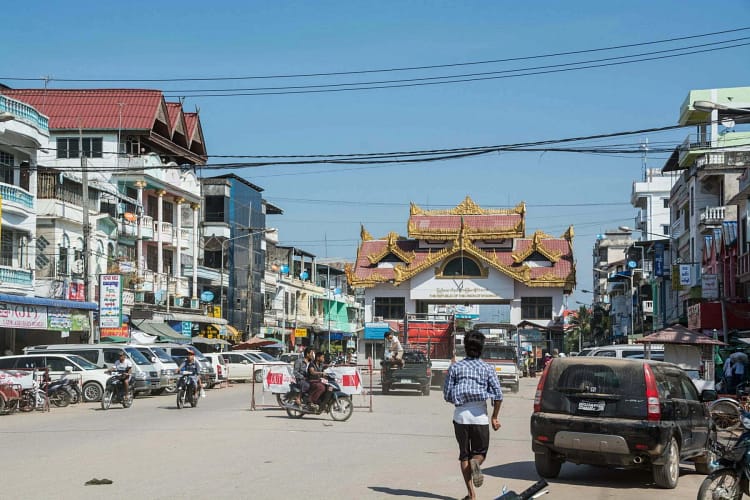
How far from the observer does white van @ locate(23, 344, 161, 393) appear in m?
31.9

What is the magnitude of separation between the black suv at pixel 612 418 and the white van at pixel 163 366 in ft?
74.9

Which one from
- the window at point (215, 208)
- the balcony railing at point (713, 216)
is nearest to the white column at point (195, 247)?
the window at point (215, 208)

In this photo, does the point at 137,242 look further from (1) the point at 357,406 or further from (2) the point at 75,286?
(1) the point at 357,406

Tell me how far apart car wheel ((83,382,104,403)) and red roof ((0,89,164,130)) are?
26.5 meters

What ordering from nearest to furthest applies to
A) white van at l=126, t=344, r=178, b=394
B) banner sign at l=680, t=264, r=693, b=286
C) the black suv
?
the black suv
white van at l=126, t=344, r=178, b=394
banner sign at l=680, t=264, r=693, b=286

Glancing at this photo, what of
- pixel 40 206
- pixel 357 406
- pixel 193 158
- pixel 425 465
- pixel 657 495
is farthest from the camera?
pixel 193 158

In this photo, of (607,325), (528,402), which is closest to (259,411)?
(528,402)

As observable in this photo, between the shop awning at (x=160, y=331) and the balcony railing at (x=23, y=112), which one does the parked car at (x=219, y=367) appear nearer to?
the shop awning at (x=160, y=331)

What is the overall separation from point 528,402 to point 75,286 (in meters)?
22.2

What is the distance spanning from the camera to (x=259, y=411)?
2572 centimetres

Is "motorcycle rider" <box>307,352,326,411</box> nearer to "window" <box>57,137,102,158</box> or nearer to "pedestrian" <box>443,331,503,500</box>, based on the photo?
"pedestrian" <box>443,331,503,500</box>

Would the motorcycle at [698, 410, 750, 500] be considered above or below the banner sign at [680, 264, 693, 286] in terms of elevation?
below

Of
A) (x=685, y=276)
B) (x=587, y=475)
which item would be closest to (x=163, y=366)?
(x=587, y=475)

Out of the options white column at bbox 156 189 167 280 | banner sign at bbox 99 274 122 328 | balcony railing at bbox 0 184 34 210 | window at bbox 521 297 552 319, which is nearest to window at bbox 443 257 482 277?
window at bbox 521 297 552 319
